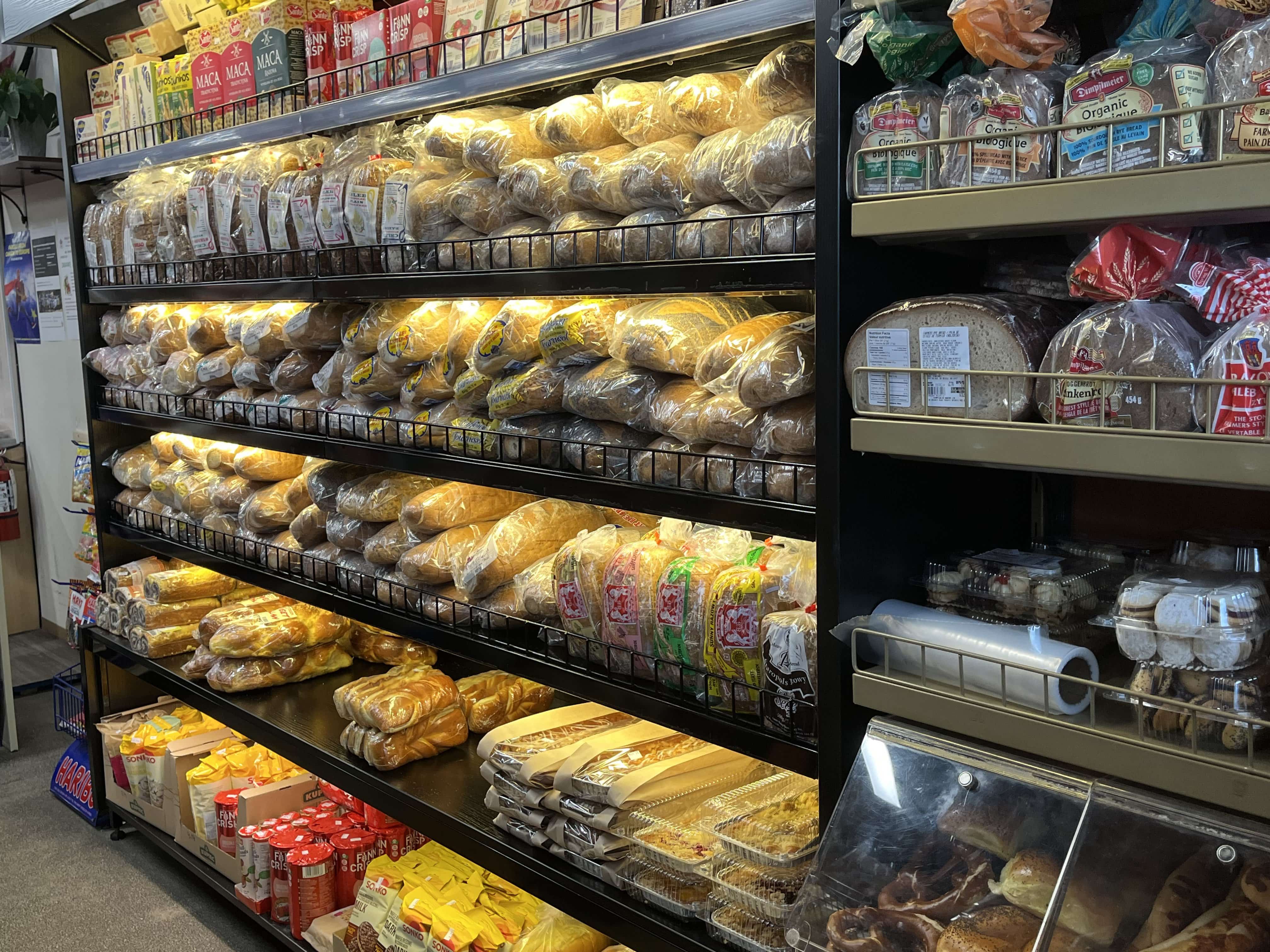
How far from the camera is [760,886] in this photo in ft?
5.46

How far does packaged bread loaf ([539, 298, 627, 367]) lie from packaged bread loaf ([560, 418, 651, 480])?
0.13 m

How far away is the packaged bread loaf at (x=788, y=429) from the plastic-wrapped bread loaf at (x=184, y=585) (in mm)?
2215

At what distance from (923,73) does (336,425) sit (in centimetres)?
169

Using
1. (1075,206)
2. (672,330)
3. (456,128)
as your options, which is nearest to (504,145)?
(456,128)

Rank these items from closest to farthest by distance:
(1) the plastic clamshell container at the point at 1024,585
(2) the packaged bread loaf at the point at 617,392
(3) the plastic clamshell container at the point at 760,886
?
(1) the plastic clamshell container at the point at 1024,585 → (3) the plastic clamshell container at the point at 760,886 → (2) the packaged bread loaf at the point at 617,392

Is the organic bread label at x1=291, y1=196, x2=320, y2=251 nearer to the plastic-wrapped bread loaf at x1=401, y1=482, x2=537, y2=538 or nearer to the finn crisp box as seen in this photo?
the finn crisp box

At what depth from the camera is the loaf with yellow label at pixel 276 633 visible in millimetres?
2986

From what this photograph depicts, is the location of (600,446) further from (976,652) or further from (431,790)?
(431,790)

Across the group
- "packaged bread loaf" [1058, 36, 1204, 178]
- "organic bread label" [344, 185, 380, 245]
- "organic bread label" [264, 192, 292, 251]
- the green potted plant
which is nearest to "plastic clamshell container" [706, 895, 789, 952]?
"packaged bread loaf" [1058, 36, 1204, 178]

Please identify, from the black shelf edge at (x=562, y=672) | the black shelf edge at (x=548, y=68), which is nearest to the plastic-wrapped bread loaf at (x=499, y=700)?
the black shelf edge at (x=562, y=672)

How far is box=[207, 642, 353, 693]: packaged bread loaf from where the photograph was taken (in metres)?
3.00

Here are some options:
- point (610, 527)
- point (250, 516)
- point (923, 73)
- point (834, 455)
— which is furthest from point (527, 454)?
point (250, 516)

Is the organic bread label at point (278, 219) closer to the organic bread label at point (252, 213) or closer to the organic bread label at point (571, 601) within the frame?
the organic bread label at point (252, 213)

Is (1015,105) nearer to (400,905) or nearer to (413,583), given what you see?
(413,583)
